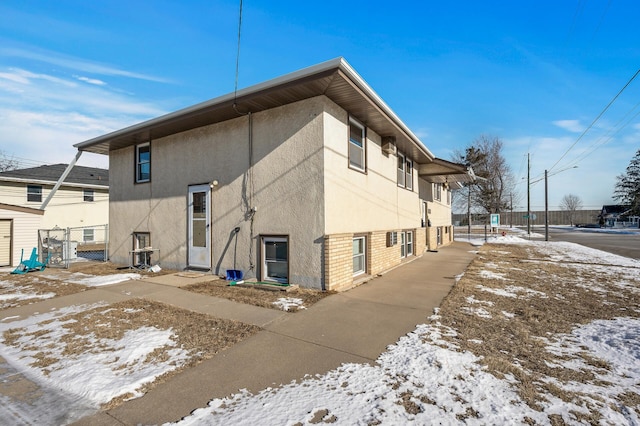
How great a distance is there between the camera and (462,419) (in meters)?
2.38

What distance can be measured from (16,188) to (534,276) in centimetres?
2753

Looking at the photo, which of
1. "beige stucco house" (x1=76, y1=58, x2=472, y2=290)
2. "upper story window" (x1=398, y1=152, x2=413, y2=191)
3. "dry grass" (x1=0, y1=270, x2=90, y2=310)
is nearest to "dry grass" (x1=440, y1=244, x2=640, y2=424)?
"beige stucco house" (x1=76, y1=58, x2=472, y2=290)

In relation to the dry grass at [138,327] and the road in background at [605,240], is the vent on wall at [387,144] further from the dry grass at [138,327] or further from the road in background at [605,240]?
the road in background at [605,240]

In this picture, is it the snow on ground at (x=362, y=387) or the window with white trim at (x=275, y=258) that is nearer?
the snow on ground at (x=362, y=387)

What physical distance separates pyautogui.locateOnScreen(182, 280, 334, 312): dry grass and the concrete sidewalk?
27cm

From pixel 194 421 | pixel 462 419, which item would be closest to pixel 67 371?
pixel 194 421

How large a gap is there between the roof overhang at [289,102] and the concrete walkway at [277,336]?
15.1 feet

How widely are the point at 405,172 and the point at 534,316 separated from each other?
8.30 meters

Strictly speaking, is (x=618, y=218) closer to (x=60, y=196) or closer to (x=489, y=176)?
(x=489, y=176)

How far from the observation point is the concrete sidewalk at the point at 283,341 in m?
2.69

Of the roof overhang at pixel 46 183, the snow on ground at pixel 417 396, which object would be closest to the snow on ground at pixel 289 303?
the snow on ground at pixel 417 396

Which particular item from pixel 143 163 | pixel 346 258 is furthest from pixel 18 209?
pixel 346 258

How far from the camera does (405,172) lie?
493 inches

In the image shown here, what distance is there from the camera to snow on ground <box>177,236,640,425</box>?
239 centimetres
